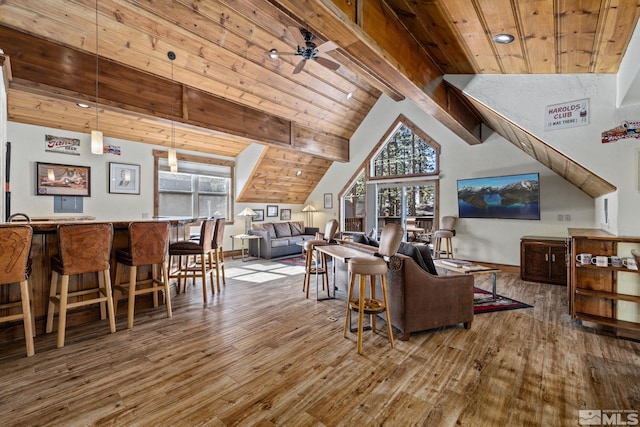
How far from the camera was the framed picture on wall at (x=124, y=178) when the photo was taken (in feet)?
19.1

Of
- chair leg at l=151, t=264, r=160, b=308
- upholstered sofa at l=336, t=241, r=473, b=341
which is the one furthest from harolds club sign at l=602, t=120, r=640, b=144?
chair leg at l=151, t=264, r=160, b=308

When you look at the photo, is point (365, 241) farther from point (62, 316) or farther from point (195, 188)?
point (195, 188)

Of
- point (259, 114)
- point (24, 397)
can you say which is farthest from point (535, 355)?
point (259, 114)

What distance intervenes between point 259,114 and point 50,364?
4920mm

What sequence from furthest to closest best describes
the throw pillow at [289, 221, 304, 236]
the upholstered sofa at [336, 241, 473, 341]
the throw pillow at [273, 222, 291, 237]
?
the throw pillow at [289, 221, 304, 236] → the throw pillow at [273, 222, 291, 237] → the upholstered sofa at [336, 241, 473, 341]

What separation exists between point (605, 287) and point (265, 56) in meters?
5.65

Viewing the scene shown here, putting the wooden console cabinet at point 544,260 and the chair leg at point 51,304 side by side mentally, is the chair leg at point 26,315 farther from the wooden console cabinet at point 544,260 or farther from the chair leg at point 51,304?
the wooden console cabinet at point 544,260

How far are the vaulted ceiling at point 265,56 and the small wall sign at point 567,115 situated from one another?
31cm

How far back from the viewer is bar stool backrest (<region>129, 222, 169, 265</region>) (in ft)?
10.4

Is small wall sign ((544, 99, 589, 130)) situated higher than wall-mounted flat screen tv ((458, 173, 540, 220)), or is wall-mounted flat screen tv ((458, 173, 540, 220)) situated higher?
small wall sign ((544, 99, 589, 130))

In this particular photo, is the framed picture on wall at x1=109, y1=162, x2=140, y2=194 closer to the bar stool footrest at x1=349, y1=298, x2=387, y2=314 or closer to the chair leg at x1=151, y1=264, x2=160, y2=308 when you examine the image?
the chair leg at x1=151, y1=264, x2=160, y2=308

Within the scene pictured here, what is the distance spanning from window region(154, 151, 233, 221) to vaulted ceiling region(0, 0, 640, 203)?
0.56 m

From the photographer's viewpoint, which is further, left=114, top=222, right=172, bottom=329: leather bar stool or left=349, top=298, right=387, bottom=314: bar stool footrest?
left=114, top=222, right=172, bottom=329: leather bar stool

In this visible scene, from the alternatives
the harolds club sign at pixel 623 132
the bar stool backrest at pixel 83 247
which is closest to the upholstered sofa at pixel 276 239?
the bar stool backrest at pixel 83 247
